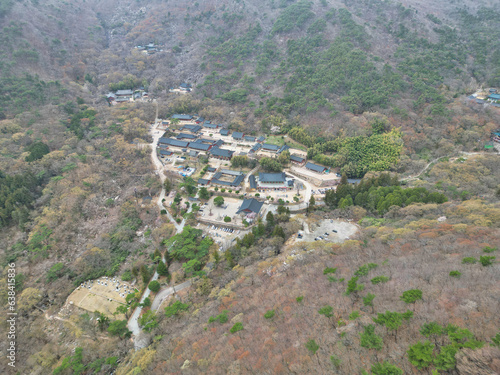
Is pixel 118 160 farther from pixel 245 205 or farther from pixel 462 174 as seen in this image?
pixel 462 174

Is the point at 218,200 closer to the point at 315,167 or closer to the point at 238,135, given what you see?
the point at 315,167

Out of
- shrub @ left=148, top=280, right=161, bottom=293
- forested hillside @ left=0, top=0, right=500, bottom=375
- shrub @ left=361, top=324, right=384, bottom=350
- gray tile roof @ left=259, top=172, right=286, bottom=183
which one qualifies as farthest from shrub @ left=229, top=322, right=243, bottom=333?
gray tile roof @ left=259, top=172, right=286, bottom=183

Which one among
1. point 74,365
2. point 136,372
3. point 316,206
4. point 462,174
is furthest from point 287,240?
point 462,174

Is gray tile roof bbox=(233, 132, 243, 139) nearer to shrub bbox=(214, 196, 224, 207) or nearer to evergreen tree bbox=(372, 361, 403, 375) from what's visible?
shrub bbox=(214, 196, 224, 207)

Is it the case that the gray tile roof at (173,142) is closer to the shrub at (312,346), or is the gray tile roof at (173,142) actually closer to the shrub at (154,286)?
the shrub at (154,286)

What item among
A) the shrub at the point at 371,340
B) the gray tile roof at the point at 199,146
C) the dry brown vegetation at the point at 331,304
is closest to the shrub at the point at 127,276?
the dry brown vegetation at the point at 331,304

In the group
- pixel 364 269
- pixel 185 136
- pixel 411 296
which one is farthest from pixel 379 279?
pixel 185 136

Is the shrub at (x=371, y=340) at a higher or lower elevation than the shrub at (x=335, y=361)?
higher
